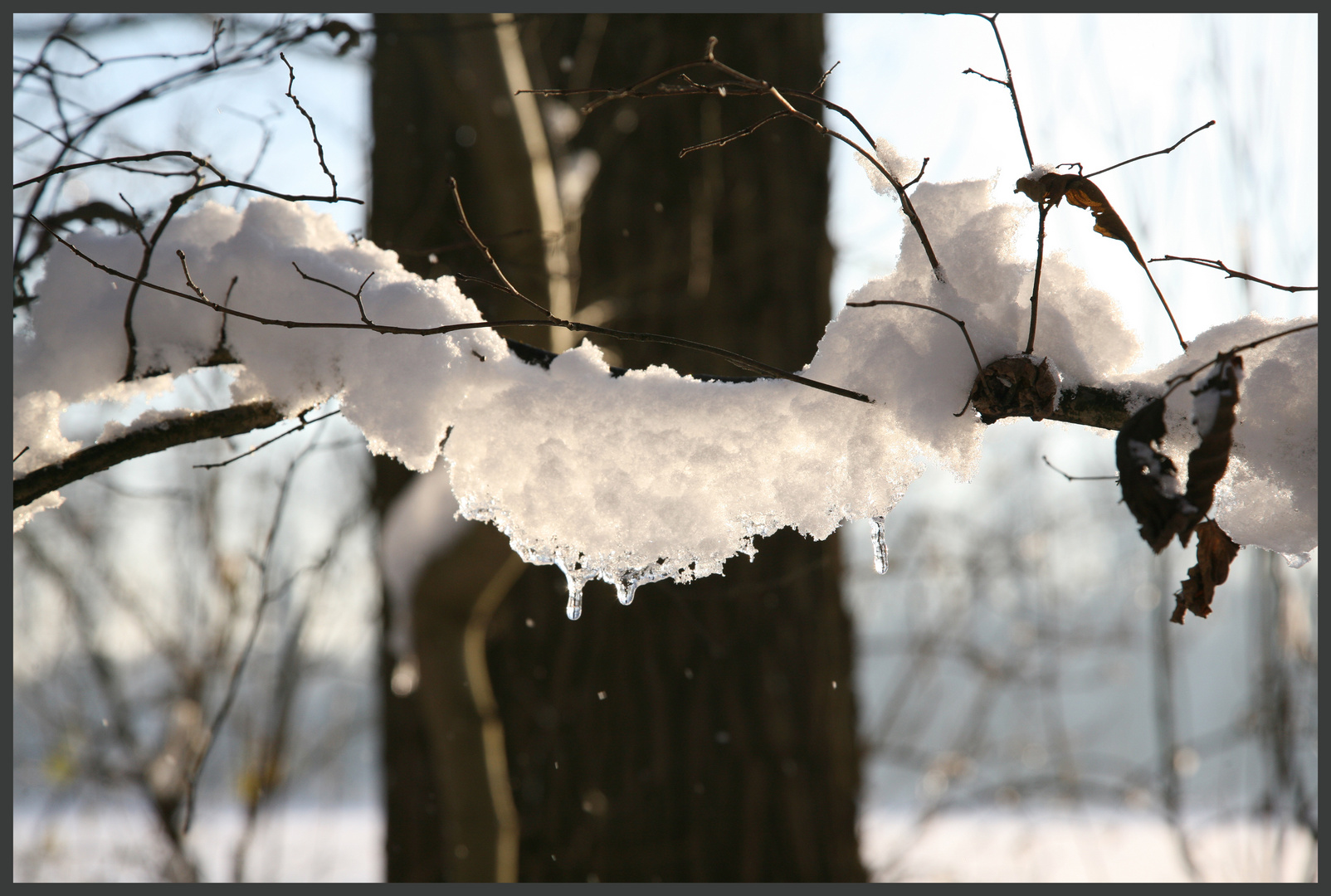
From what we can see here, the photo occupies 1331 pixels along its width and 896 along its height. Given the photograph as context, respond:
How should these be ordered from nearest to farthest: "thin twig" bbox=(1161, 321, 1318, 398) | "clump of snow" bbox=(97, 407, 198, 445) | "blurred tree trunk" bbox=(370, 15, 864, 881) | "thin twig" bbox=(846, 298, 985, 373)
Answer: "thin twig" bbox=(1161, 321, 1318, 398) < "thin twig" bbox=(846, 298, 985, 373) < "clump of snow" bbox=(97, 407, 198, 445) < "blurred tree trunk" bbox=(370, 15, 864, 881)

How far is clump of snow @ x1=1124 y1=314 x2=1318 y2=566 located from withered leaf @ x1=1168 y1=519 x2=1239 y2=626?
10 centimetres

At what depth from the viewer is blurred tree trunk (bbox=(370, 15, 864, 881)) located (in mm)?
2514

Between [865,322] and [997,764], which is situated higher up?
[865,322]

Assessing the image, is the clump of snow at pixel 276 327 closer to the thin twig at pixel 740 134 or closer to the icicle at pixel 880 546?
the thin twig at pixel 740 134

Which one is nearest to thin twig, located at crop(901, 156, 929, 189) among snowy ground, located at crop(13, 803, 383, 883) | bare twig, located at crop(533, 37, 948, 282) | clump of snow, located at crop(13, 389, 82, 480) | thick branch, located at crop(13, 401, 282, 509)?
bare twig, located at crop(533, 37, 948, 282)

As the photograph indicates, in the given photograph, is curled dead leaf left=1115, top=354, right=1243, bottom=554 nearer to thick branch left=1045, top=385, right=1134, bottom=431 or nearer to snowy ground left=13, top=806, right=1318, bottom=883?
thick branch left=1045, top=385, right=1134, bottom=431

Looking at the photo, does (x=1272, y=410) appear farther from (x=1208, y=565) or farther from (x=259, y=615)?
(x=259, y=615)

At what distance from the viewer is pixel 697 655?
293 cm

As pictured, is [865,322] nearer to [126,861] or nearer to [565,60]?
[565,60]

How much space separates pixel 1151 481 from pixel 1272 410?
0.29 m

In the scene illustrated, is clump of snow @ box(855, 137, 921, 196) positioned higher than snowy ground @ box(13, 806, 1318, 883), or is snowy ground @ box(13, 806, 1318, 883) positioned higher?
clump of snow @ box(855, 137, 921, 196)

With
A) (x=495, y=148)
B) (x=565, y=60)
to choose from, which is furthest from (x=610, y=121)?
(x=495, y=148)

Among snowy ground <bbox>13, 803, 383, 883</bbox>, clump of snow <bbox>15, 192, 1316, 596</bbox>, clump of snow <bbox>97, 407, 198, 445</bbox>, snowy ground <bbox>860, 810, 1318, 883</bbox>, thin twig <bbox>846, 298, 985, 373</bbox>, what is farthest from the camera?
snowy ground <bbox>13, 803, 383, 883</bbox>

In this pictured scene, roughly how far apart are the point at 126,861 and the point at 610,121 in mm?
5081
